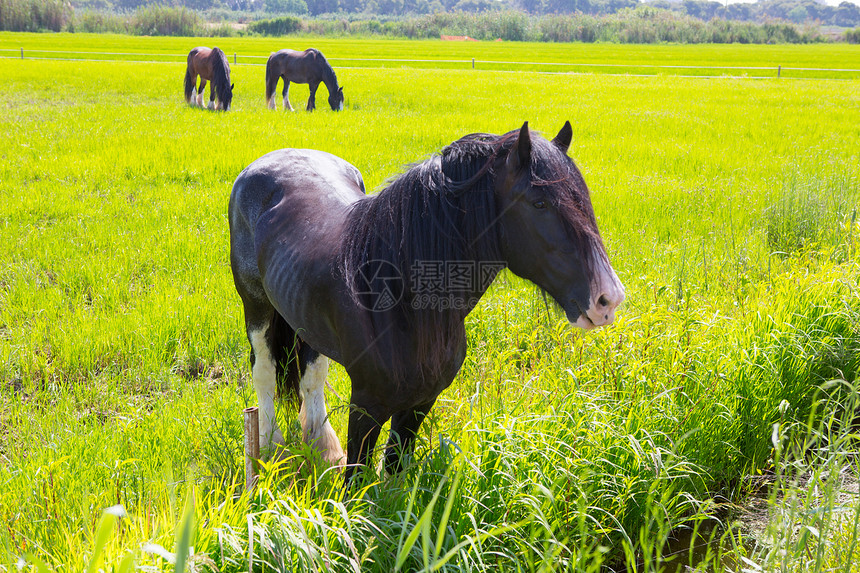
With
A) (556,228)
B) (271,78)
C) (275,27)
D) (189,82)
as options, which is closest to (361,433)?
(556,228)

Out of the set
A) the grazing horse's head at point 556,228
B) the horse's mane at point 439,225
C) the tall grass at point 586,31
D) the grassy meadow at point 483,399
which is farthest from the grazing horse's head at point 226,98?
the tall grass at point 586,31

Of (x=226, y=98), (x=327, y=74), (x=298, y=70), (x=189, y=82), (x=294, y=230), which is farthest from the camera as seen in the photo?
(x=298, y=70)

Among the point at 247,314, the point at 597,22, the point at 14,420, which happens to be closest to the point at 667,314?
the point at 247,314

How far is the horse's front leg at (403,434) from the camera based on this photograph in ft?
8.73

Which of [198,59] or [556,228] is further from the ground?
[198,59]

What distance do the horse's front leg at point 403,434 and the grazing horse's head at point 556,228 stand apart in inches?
34.3

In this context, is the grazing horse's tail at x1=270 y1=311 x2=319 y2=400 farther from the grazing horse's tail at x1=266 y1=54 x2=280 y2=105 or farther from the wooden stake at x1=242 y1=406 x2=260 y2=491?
the grazing horse's tail at x1=266 y1=54 x2=280 y2=105

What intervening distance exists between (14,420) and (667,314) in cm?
390

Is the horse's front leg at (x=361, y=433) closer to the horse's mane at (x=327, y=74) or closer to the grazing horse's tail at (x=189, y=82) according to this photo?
the horse's mane at (x=327, y=74)

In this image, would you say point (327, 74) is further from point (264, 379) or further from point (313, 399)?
point (313, 399)

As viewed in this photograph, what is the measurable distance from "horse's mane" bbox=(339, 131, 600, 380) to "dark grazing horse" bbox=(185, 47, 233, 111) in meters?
14.5

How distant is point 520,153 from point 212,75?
16.0m

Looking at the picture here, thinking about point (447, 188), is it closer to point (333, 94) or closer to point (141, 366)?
point (141, 366)

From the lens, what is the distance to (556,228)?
6.73ft
